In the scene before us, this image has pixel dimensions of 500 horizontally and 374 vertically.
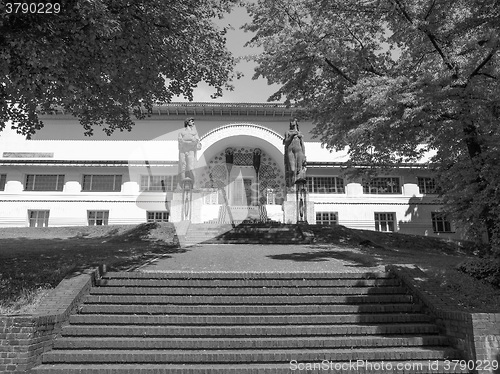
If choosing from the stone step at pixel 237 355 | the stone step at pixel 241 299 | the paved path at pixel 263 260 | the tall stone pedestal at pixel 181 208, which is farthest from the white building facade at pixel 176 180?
the stone step at pixel 237 355

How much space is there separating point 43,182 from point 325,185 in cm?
2003

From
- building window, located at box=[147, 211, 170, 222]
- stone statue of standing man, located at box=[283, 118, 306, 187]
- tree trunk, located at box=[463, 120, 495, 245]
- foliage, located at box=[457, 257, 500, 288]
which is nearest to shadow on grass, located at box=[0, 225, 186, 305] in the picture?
stone statue of standing man, located at box=[283, 118, 306, 187]

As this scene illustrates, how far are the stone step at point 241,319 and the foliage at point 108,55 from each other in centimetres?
516

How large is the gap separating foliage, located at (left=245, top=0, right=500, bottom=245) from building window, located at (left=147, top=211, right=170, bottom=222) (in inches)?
632

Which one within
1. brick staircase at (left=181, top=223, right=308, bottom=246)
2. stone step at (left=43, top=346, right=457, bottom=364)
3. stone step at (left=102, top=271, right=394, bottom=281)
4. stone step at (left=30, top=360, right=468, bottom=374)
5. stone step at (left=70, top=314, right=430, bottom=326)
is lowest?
stone step at (left=30, top=360, right=468, bottom=374)

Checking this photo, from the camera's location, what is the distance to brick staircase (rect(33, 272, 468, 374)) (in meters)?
6.51

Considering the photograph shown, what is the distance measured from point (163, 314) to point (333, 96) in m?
10.4

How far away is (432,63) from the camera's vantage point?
39.9 feet

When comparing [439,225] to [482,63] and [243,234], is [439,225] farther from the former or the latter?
[482,63]

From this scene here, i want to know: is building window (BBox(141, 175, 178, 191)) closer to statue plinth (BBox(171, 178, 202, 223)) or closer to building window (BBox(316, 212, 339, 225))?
statue plinth (BBox(171, 178, 202, 223))

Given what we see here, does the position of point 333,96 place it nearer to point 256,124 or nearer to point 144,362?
point 144,362

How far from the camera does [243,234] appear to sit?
714 inches

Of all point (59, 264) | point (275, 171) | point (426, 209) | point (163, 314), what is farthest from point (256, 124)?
point (163, 314)

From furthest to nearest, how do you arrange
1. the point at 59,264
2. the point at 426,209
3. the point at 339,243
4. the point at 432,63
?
the point at 426,209 → the point at 339,243 → the point at 432,63 → the point at 59,264
